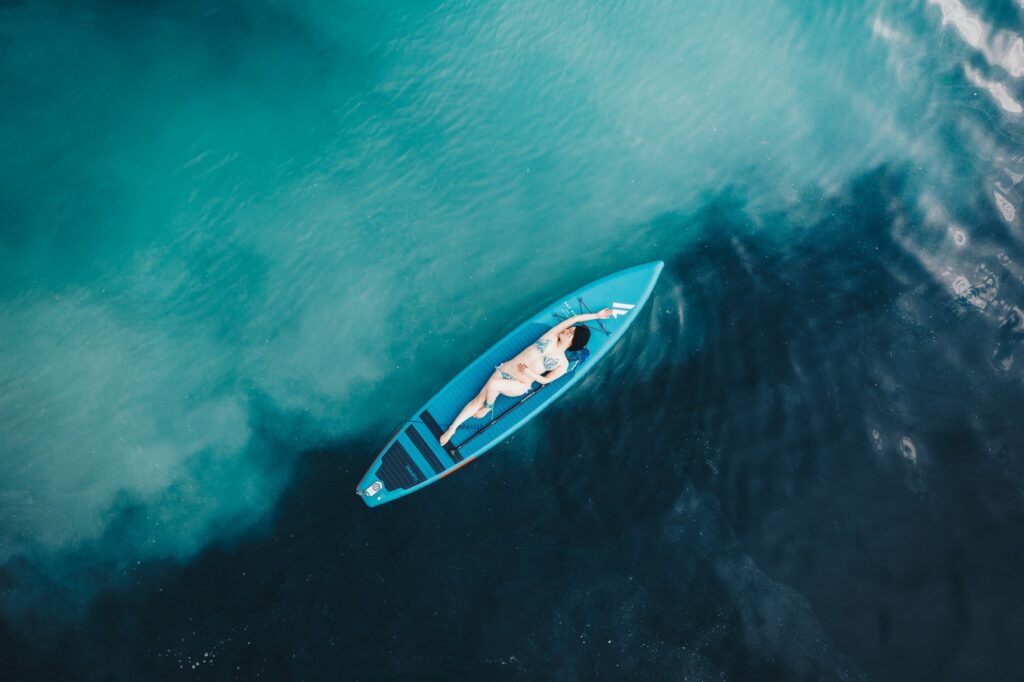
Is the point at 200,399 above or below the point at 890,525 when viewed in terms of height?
above

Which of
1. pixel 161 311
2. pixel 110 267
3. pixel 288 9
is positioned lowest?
pixel 161 311

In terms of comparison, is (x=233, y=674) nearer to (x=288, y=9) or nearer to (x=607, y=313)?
(x=607, y=313)

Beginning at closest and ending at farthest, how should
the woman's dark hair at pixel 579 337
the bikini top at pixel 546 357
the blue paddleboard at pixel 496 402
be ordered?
1. the bikini top at pixel 546 357
2. the woman's dark hair at pixel 579 337
3. the blue paddleboard at pixel 496 402

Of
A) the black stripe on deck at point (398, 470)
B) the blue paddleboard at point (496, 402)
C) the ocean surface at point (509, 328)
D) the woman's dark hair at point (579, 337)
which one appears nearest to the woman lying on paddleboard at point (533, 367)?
the woman's dark hair at point (579, 337)

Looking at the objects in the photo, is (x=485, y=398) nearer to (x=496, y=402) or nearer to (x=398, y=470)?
(x=496, y=402)

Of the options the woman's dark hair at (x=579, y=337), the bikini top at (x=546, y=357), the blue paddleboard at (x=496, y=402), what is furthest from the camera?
the blue paddleboard at (x=496, y=402)

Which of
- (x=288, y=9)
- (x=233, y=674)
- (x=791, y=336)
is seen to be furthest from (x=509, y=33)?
(x=233, y=674)

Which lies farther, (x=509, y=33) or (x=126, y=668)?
(x=509, y=33)

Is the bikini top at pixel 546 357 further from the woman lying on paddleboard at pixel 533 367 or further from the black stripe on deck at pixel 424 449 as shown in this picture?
the black stripe on deck at pixel 424 449

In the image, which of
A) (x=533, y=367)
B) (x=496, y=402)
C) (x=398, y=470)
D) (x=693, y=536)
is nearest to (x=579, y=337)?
(x=533, y=367)
